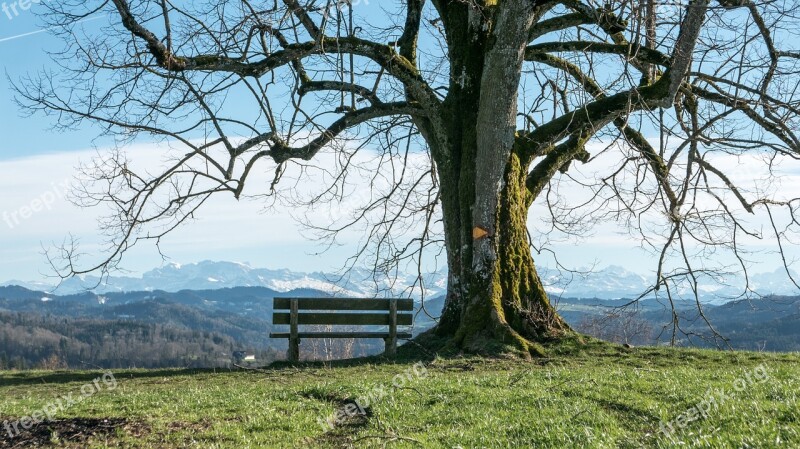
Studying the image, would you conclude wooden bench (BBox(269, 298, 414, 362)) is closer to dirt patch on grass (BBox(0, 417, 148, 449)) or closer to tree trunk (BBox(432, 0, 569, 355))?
tree trunk (BBox(432, 0, 569, 355))

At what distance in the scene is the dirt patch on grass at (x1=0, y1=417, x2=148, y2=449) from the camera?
7977 mm

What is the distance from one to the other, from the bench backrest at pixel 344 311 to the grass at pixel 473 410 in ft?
18.1

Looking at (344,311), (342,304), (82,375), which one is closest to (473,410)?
(342,304)

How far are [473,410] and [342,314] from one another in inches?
402

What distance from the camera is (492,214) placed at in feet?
52.3

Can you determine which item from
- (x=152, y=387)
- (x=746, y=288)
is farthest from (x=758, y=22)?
(x=152, y=387)

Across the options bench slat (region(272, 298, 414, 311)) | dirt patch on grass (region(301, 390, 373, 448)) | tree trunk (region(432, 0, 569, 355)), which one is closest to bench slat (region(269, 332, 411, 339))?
bench slat (region(272, 298, 414, 311))

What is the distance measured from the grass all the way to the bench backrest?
5.52m

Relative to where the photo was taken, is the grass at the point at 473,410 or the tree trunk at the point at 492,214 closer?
the grass at the point at 473,410

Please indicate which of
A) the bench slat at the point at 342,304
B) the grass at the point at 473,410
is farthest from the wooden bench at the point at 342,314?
the grass at the point at 473,410

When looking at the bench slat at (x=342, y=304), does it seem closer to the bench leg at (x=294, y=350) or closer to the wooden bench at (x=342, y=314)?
the wooden bench at (x=342, y=314)

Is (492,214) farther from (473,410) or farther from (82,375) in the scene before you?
(82,375)

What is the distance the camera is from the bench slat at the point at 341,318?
1869 cm

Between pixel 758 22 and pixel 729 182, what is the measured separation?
4.88 metres
